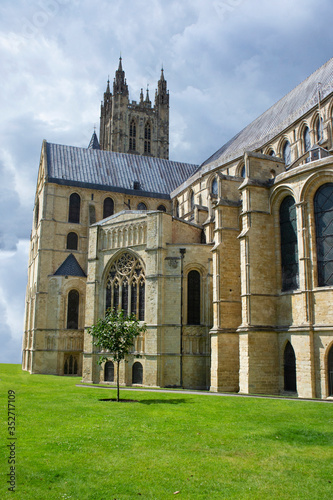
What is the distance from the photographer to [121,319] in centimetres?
2205

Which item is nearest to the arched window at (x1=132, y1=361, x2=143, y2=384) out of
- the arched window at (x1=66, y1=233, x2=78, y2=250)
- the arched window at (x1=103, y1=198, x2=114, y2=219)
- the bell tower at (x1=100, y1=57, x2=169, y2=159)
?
the arched window at (x1=66, y1=233, x2=78, y2=250)

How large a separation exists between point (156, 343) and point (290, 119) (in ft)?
56.8

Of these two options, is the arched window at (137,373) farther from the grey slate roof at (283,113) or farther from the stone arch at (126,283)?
the grey slate roof at (283,113)

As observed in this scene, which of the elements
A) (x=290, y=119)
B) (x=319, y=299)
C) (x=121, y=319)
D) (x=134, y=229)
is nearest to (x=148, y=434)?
(x=121, y=319)

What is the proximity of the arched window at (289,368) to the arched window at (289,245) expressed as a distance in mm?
2930

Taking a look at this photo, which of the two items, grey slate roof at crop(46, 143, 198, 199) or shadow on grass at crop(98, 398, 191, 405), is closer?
shadow on grass at crop(98, 398, 191, 405)

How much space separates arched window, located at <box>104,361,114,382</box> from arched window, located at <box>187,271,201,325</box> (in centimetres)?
632

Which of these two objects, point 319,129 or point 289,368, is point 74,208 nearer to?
point 319,129

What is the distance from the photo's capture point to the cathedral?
2212 centimetres

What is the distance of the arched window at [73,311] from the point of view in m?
40.2

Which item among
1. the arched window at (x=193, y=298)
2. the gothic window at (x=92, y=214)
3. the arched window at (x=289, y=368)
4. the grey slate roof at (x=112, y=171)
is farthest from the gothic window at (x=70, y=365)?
the arched window at (x=289, y=368)

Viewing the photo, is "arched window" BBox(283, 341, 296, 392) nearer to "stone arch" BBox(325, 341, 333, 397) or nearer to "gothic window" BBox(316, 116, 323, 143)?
"stone arch" BBox(325, 341, 333, 397)

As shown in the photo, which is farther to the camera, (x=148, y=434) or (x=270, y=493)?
(x=148, y=434)

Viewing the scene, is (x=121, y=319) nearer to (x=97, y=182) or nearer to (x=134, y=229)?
(x=134, y=229)
